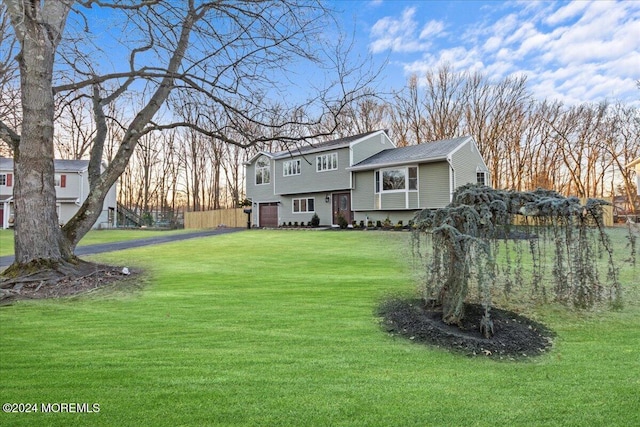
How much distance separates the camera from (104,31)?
678 cm

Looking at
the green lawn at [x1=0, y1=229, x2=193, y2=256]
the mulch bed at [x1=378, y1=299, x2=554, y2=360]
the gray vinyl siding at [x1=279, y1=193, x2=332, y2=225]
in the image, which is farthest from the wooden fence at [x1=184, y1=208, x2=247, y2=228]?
the mulch bed at [x1=378, y1=299, x2=554, y2=360]

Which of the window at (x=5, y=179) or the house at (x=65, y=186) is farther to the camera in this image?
the window at (x=5, y=179)

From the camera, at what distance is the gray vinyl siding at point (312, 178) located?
24.1 m

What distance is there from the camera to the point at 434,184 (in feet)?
68.0

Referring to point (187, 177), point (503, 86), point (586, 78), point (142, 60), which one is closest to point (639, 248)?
point (586, 78)

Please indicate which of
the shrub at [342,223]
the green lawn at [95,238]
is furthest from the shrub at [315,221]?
the green lawn at [95,238]

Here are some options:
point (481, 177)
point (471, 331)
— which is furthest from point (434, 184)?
point (471, 331)

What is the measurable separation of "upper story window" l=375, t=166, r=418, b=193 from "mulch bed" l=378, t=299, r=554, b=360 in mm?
16482

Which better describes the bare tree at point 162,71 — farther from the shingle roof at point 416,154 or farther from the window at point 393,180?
the window at point 393,180

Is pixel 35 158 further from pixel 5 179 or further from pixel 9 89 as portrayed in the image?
pixel 5 179

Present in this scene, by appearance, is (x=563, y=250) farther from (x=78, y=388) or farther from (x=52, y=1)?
(x=52, y=1)

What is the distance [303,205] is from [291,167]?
2.96 meters

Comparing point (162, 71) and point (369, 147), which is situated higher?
point (369, 147)

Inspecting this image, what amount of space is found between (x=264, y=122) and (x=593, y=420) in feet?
21.4
